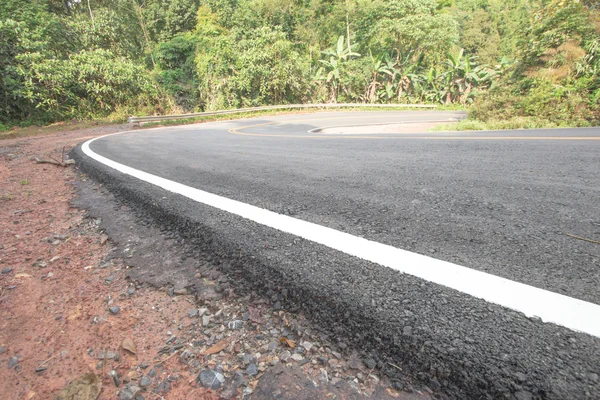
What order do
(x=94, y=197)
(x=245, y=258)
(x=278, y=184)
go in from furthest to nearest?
1. (x=94, y=197)
2. (x=278, y=184)
3. (x=245, y=258)

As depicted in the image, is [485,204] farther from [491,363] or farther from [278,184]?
[278,184]

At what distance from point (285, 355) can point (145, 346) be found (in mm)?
569

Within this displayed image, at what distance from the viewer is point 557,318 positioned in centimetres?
86

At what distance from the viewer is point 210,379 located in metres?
0.93

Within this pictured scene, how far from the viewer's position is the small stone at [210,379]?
0.91 metres

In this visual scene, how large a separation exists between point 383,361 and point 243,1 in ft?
109

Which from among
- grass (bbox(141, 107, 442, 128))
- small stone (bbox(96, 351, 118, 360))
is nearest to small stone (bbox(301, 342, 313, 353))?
small stone (bbox(96, 351, 118, 360))

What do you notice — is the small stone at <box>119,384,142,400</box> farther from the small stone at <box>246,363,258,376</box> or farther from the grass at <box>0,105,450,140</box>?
the grass at <box>0,105,450,140</box>

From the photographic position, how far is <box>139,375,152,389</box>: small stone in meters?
0.94

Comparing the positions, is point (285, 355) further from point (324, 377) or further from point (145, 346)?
point (145, 346)

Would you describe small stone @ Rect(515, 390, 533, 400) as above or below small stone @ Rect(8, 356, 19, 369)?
above

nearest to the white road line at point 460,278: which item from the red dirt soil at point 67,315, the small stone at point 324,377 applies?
the small stone at point 324,377

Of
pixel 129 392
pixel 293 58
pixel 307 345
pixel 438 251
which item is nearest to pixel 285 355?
pixel 307 345

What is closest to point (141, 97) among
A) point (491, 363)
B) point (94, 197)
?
point (94, 197)
